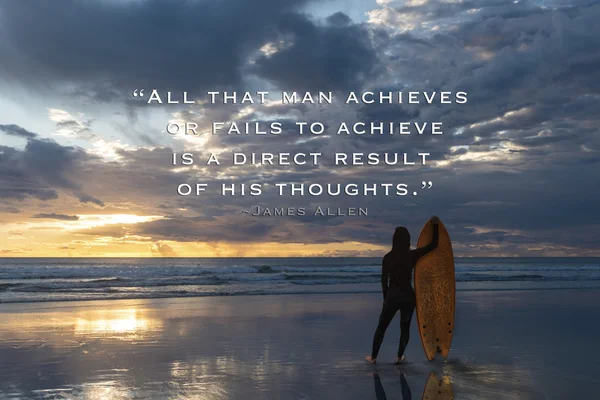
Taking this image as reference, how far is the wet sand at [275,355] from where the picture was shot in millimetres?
6301

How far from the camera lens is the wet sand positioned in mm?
6301

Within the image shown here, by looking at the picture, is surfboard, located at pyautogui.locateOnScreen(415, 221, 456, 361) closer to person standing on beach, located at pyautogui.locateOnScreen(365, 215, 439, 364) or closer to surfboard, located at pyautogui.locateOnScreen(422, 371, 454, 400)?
person standing on beach, located at pyautogui.locateOnScreen(365, 215, 439, 364)

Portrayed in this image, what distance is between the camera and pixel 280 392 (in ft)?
20.1

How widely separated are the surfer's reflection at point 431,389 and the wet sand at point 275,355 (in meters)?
0.04

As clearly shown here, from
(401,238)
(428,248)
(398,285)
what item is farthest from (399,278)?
(428,248)

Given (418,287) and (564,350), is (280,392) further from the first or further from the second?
(564,350)

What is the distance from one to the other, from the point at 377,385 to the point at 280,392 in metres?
1.17

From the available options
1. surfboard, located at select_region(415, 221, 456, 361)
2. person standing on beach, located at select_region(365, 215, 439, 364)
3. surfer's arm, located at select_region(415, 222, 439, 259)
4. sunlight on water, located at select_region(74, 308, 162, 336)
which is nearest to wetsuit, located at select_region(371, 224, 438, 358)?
person standing on beach, located at select_region(365, 215, 439, 364)

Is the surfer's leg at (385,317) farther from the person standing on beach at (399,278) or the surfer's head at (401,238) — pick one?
the surfer's head at (401,238)

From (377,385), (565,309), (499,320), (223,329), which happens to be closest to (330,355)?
(377,385)

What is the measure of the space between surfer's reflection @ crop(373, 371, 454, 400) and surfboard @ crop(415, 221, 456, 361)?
1052 mm

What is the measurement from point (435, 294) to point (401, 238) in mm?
1356

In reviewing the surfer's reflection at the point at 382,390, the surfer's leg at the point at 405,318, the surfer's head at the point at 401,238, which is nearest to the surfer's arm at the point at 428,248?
the surfer's head at the point at 401,238

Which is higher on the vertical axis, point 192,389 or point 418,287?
point 418,287
